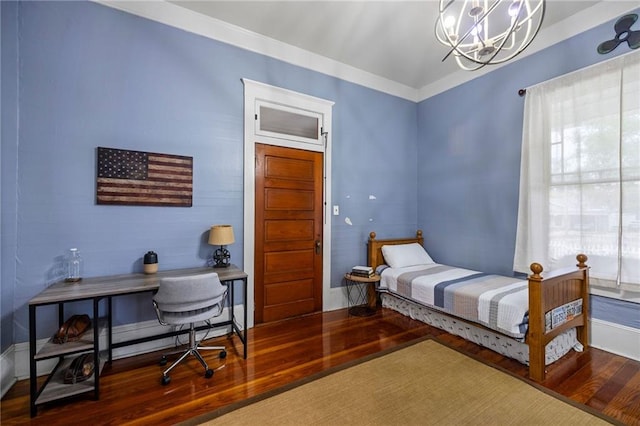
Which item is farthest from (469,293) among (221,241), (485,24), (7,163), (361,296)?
(7,163)

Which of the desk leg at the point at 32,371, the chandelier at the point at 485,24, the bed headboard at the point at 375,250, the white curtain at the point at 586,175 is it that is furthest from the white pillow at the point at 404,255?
the desk leg at the point at 32,371

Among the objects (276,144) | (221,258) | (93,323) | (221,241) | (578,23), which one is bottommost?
(93,323)

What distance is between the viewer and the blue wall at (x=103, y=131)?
85.5 inches

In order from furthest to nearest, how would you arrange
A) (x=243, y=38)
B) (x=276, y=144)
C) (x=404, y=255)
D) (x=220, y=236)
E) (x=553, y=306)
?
1. (x=404, y=255)
2. (x=276, y=144)
3. (x=243, y=38)
4. (x=220, y=236)
5. (x=553, y=306)

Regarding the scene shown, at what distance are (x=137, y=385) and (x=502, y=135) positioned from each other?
448cm

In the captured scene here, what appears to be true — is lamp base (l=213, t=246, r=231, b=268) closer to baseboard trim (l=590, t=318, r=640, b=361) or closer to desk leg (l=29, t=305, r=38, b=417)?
desk leg (l=29, t=305, r=38, b=417)

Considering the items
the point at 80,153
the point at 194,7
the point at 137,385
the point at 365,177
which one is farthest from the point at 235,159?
the point at 137,385

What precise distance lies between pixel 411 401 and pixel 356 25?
3455 millimetres

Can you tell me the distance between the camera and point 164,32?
8.79 ft

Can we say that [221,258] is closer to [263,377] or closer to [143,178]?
[143,178]

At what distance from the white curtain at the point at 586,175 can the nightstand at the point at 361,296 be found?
178 centimetres

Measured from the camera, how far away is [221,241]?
8.72 feet

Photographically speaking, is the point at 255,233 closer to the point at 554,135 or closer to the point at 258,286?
the point at 258,286

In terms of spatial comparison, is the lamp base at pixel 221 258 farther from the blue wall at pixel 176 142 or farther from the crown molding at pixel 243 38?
the crown molding at pixel 243 38
